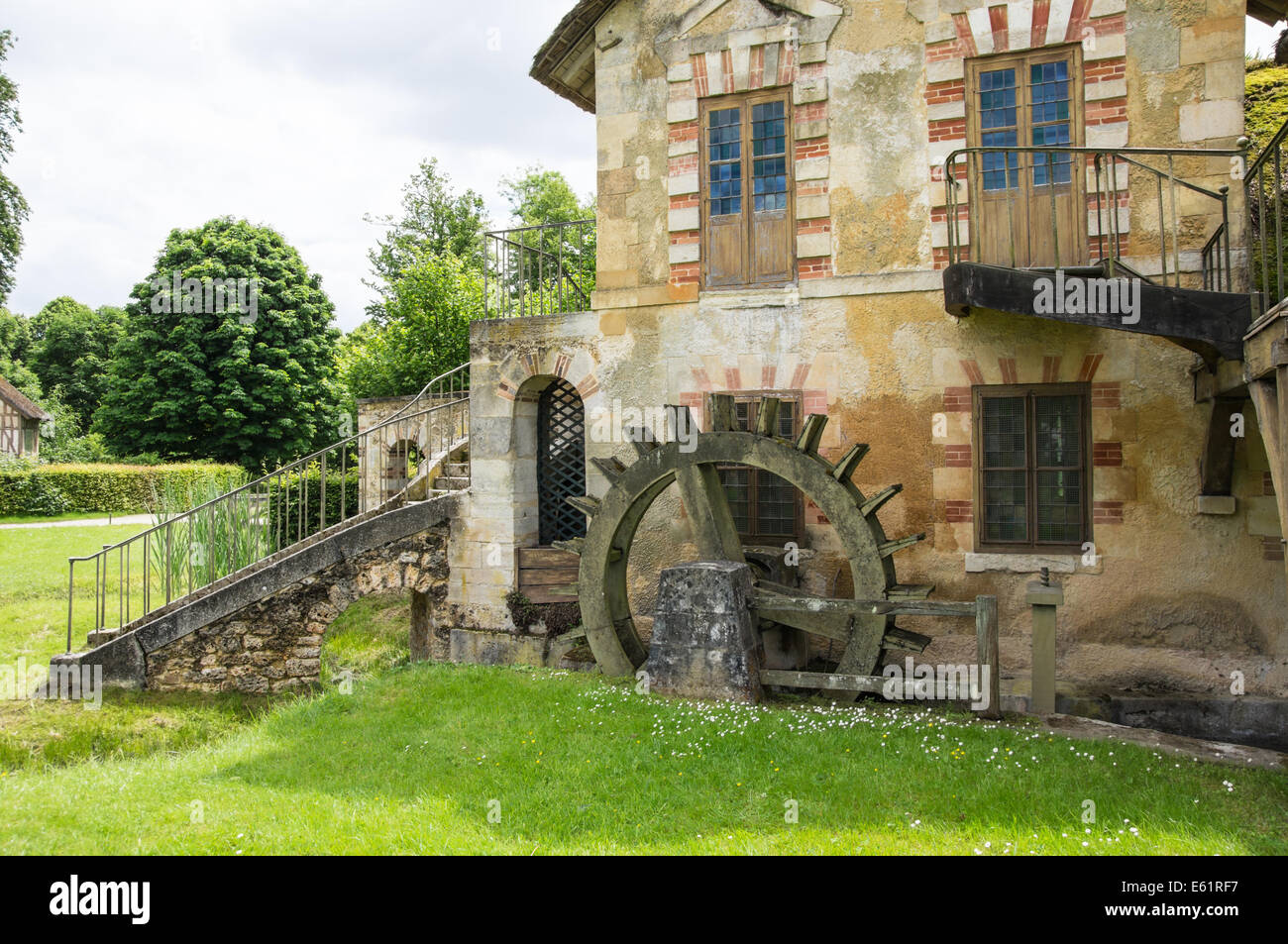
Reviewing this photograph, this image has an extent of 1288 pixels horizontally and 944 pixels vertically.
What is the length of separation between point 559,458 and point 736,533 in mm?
2840

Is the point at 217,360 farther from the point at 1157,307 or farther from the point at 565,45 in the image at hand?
the point at 1157,307

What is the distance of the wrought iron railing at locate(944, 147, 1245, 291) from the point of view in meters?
7.62

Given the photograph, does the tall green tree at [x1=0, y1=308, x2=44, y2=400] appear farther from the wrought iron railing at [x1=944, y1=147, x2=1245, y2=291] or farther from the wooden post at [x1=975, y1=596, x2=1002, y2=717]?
the wooden post at [x1=975, y1=596, x2=1002, y2=717]

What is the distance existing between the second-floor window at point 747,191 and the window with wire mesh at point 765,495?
124 cm

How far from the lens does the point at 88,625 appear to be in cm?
1259

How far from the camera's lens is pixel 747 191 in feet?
30.0

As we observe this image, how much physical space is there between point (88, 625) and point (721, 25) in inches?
449

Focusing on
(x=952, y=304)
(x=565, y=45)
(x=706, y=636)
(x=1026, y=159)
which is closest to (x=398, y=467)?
(x=565, y=45)

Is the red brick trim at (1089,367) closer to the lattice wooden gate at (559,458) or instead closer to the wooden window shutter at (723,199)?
the wooden window shutter at (723,199)

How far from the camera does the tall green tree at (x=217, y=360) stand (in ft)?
88.4

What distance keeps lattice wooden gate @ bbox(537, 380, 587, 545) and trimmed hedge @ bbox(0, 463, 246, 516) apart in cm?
1606

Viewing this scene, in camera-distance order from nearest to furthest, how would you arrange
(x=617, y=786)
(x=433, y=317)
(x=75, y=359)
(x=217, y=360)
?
1. (x=617, y=786)
2. (x=433, y=317)
3. (x=217, y=360)
4. (x=75, y=359)

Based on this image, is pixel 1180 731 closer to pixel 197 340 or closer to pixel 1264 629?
pixel 1264 629
